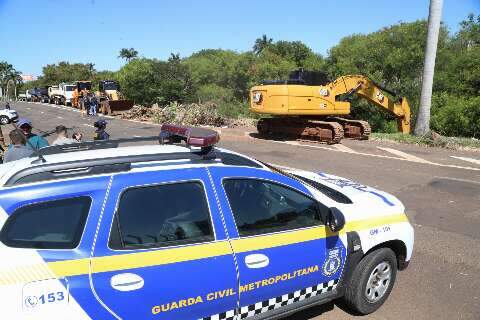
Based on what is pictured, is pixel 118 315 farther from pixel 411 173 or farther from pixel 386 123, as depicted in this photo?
pixel 386 123

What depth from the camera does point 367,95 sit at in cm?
1761

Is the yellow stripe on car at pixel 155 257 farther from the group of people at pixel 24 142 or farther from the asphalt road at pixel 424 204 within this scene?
the group of people at pixel 24 142

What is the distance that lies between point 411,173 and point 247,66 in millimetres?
45210

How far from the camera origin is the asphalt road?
4523 mm

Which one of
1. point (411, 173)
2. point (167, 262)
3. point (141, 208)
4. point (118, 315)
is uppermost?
point (141, 208)

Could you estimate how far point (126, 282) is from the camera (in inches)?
109

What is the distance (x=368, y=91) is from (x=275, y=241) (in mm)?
15399

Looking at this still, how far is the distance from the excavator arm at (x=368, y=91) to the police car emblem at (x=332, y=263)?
13985 millimetres

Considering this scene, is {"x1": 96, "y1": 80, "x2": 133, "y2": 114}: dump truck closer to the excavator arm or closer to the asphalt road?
the asphalt road

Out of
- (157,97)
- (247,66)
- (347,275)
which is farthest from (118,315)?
(247,66)

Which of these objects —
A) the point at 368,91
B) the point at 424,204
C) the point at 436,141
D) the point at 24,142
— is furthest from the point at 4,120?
the point at 424,204

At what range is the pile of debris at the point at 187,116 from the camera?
2361 centimetres

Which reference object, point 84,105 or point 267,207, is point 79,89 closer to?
point 84,105

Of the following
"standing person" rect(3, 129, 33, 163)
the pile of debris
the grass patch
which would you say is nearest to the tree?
the pile of debris
